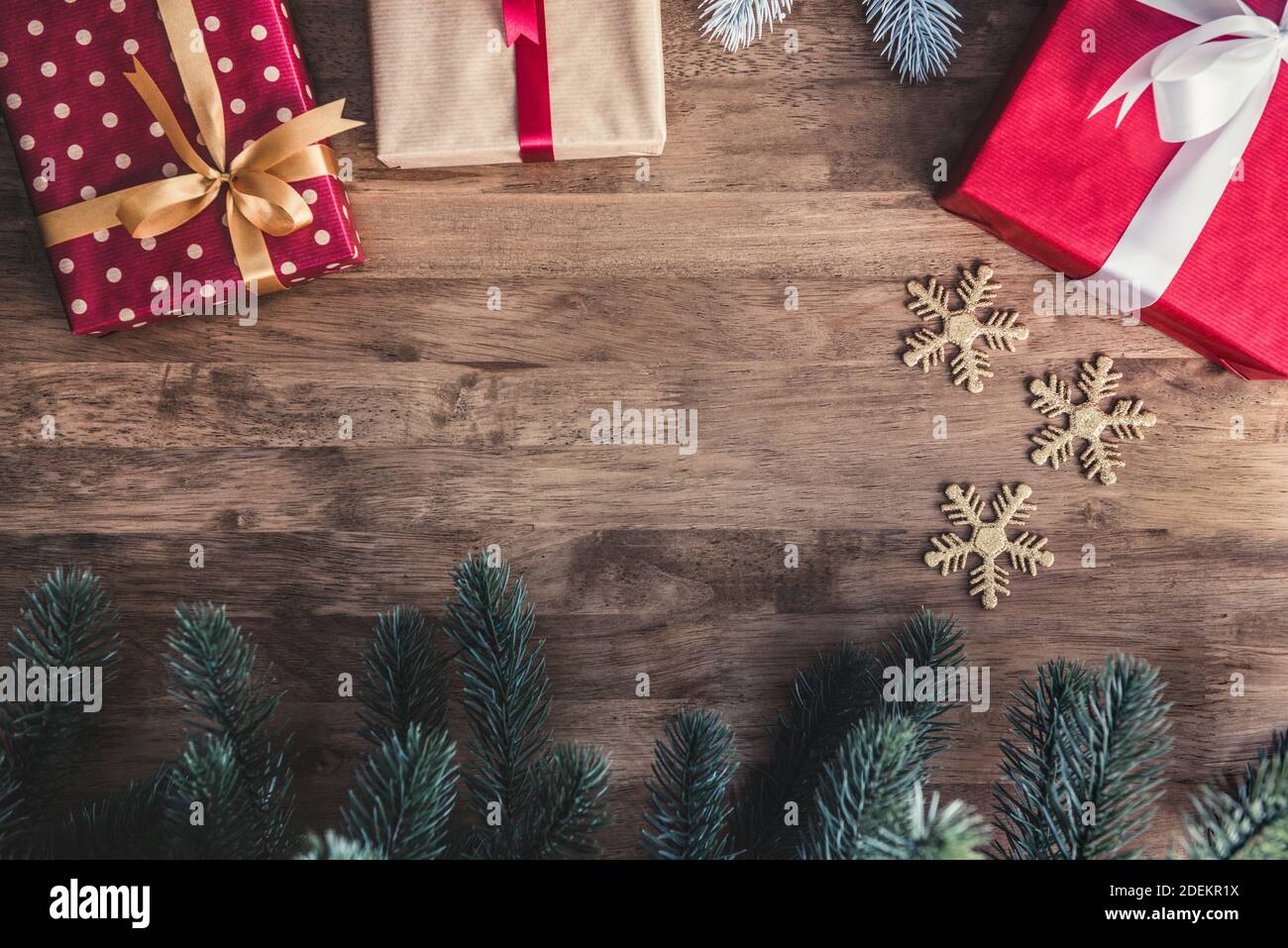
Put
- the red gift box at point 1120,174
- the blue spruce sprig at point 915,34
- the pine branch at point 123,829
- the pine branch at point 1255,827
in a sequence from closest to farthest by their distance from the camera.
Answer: the pine branch at point 1255,827 < the pine branch at point 123,829 < the red gift box at point 1120,174 < the blue spruce sprig at point 915,34

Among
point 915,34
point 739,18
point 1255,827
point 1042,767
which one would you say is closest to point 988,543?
point 1042,767

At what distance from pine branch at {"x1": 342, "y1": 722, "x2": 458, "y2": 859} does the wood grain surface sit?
40 cm

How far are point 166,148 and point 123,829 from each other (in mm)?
924

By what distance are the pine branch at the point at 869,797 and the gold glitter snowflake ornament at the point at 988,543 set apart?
452 millimetres

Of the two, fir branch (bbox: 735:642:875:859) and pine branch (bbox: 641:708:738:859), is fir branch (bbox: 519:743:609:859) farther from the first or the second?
fir branch (bbox: 735:642:875:859)

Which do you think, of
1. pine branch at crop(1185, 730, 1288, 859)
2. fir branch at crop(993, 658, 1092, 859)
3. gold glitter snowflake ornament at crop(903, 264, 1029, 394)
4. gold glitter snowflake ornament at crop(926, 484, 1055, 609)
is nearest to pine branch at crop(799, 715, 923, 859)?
fir branch at crop(993, 658, 1092, 859)

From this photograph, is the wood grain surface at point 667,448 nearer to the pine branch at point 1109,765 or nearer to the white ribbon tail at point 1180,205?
the white ribbon tail at point 1180,205

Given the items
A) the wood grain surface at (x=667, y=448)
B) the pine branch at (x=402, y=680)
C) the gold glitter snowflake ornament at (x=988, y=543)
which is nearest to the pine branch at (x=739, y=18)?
the wood grain surface at (x=667, y=448)

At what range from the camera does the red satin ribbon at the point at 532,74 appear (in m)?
1.15

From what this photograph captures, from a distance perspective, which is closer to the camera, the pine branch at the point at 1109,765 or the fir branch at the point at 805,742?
the pine branch at the point at 1109,765

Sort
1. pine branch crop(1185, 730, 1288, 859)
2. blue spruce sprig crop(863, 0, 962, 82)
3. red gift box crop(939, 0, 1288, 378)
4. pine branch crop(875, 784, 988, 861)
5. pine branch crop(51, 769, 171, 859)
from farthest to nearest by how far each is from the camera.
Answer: blue spruce sprig crop(863, 0, 962, 82) < red gift box crop(939, 0, 1288, 378) < pine branch crop(51, 769, 171, 859) < pine branch crop(1185, 730, 1288, 859) < pine branch crop(875, 784, 988, 861)

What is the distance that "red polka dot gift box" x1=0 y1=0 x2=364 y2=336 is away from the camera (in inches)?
45.1

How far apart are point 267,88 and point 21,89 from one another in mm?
339
